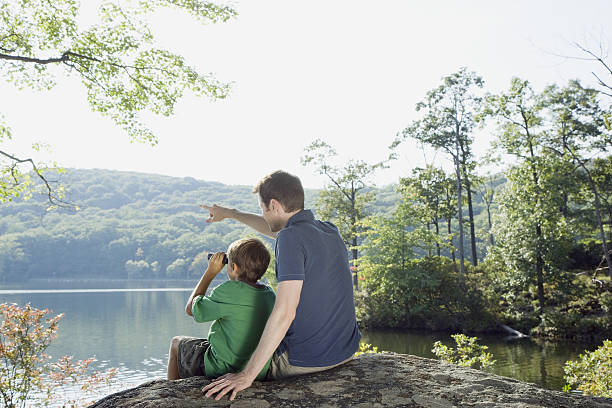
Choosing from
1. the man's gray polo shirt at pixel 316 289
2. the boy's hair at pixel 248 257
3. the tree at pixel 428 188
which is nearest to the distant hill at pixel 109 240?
the tree at pixel 428 188

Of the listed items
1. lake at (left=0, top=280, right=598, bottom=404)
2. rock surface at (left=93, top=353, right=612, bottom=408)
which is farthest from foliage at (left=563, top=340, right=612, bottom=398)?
lake at (left=0, top=280, right=598, bottom=404)

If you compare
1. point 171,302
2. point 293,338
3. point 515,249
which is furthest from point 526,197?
point 171,302

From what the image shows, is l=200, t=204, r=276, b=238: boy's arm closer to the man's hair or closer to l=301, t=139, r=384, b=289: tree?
the man's hair

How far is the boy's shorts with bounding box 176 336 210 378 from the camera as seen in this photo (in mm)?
2956

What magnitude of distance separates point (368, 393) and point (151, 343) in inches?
1140

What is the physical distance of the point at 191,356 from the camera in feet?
9.81

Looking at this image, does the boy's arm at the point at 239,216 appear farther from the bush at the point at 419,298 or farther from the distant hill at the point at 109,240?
the distant hill at the point at 109,240

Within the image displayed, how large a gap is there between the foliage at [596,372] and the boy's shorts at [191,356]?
544cm

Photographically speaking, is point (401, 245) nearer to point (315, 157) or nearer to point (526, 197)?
point (526, 197)

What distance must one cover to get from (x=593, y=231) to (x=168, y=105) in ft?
81.9

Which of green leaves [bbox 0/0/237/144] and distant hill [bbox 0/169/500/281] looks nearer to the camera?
green leaves [bbox 0/0/237/144]

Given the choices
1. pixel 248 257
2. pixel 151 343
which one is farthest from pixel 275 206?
pixel 151 343

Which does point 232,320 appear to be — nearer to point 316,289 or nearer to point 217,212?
point 316,289

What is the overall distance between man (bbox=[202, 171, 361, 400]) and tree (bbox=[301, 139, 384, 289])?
98.0 ft
